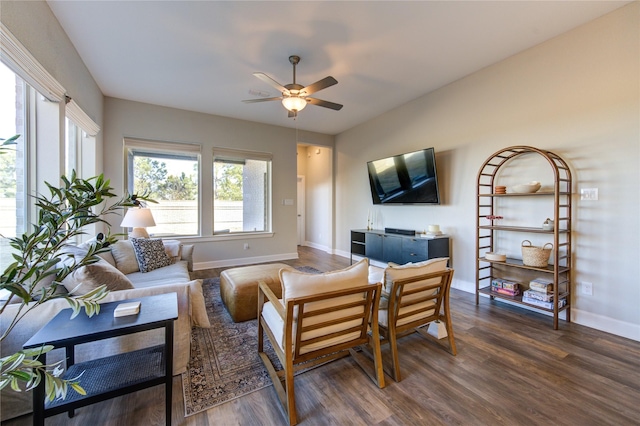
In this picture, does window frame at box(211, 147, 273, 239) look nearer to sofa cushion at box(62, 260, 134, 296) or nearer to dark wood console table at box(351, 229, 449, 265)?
dark wood console table at box(351, 229, 449, 265)

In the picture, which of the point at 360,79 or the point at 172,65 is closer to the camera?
the point at 172,65

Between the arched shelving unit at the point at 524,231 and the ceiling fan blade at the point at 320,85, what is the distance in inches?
77.0

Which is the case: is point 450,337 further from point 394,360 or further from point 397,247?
point 397,247

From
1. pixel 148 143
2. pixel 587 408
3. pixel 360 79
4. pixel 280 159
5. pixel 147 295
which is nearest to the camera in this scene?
pixel 587 408

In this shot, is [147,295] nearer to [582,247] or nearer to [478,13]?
[478,13]

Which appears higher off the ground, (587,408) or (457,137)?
Result: (457,137)

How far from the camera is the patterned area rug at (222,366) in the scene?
169 cm

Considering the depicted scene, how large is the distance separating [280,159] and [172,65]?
2.67 metres

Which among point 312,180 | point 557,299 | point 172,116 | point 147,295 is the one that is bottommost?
point 557,299

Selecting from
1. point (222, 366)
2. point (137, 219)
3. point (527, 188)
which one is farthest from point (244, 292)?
point (527, 188)

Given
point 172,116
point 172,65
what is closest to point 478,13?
point 172,65

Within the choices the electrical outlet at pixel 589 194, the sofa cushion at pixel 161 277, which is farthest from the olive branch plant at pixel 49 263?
the electrical outlet at pixel 589 194

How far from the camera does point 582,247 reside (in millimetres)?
2650

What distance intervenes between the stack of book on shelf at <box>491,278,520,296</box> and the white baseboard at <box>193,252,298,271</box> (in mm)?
3746
